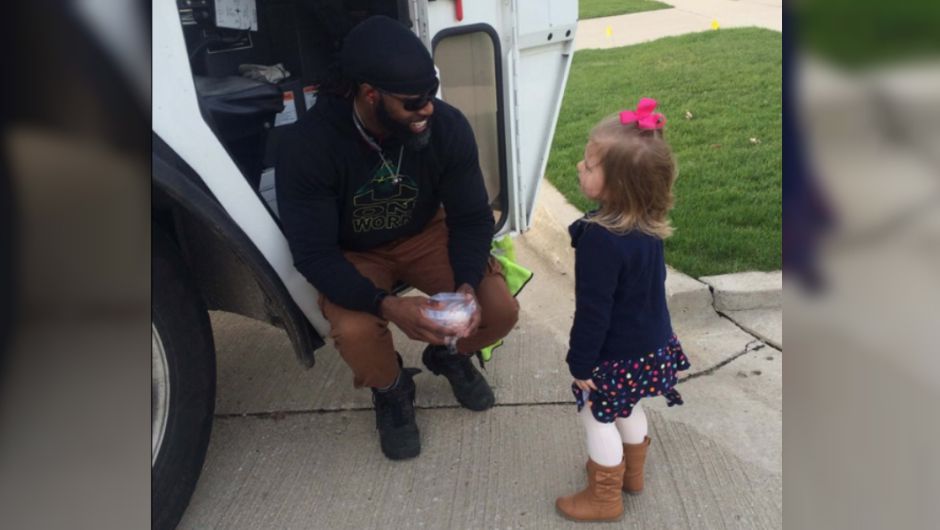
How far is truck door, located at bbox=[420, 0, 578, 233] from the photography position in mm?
2984

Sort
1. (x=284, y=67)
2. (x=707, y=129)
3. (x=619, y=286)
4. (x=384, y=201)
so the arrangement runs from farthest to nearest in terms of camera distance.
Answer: (x=707, y=129) → (x=284, y=67) → (x=384, y=201) → (x=619, y=286)

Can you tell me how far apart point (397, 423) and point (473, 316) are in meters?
0.50

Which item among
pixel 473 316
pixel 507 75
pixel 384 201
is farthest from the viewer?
pixel 507 75

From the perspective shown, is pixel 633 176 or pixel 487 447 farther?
pixel 487 447

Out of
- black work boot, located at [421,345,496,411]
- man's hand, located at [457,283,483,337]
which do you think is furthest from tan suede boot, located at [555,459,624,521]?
black work boot, located at [421,345,496,411]

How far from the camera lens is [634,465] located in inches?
94.7

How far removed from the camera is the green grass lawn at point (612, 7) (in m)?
13.5

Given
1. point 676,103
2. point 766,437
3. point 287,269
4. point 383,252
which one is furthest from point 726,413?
point 676,103

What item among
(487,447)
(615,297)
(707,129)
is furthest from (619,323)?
(707,129)

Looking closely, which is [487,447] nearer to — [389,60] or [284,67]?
[389,60]

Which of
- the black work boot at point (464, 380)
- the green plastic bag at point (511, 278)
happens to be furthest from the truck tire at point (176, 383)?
the green plastic bag at point (511, 278)

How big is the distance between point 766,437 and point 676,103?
4496 mm

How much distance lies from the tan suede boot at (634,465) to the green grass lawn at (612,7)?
1183 cm

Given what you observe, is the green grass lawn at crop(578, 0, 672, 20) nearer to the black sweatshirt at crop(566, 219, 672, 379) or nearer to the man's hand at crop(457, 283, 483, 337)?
the man's hand at crop(457, 283, 483, 337)
